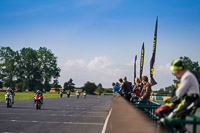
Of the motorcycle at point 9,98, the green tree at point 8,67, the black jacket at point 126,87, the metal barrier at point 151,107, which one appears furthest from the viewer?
the green tree at point 8,67

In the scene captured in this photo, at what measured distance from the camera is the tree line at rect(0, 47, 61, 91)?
4451 inches

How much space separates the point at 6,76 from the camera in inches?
4392

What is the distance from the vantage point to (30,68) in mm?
120438

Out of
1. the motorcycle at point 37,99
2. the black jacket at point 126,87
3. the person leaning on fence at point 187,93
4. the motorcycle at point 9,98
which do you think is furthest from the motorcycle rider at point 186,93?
the motorcycle at point 9,98

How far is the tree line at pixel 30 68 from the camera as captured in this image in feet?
371

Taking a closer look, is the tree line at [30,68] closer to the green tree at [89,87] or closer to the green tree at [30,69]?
the green tree at [30,69]

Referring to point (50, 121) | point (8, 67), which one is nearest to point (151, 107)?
point (50, 121)

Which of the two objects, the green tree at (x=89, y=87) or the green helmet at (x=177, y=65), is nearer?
A: the green helmet at (x=177, y=65)

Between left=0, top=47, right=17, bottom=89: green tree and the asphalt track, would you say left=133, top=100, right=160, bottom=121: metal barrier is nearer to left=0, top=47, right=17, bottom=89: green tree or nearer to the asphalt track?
the asphalt track

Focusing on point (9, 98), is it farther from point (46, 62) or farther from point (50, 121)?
point (46, 62)

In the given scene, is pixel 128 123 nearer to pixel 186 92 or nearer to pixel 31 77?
pixel 186 92

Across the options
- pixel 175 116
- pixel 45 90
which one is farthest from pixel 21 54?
pixel 175 116

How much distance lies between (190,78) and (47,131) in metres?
Answer: 8.36

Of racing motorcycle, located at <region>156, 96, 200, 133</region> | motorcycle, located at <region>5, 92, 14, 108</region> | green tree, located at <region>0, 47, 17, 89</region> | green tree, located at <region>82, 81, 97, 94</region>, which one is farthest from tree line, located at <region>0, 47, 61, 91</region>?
racing motorcycle, located at <region>156, 96, 200, 133</region>
